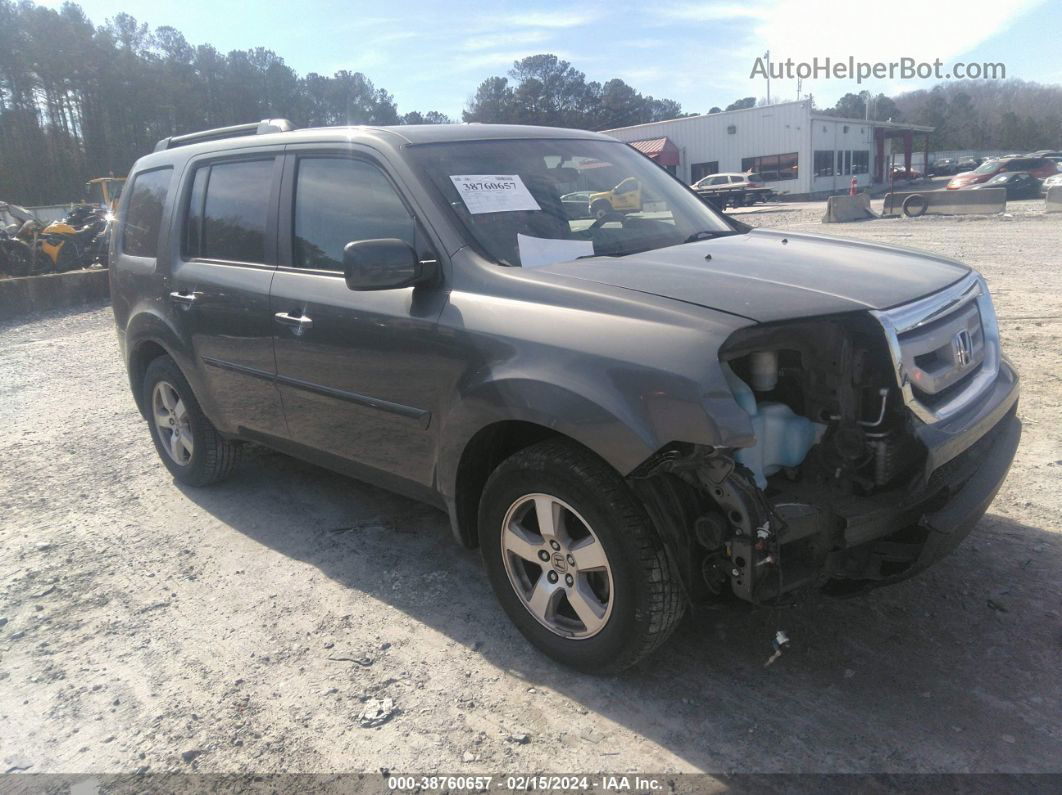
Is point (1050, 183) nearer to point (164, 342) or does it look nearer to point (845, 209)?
point (845, 209)

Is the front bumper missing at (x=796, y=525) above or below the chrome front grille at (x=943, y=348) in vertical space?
below

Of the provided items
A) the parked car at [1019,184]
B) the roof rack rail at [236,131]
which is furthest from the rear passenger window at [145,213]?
the parked car at [1019,184]

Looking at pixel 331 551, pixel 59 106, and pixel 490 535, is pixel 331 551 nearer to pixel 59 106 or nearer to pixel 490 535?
pixel 490 535

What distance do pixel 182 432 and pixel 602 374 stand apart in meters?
3.27

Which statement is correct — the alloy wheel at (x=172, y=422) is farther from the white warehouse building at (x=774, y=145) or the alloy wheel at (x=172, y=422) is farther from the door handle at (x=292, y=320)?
the white warehouse building at (x=774, y=145)

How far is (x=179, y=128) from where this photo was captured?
2509 inches

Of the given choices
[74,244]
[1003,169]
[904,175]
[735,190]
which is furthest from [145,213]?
[904,175]

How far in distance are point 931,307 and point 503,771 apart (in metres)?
2.07

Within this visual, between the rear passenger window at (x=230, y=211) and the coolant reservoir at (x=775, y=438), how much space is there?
8.32 ft

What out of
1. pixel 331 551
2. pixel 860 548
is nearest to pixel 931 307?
pixel 860 548

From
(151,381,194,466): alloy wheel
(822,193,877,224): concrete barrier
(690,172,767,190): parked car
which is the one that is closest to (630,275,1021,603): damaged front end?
(151,381,194,466): alloy wheel

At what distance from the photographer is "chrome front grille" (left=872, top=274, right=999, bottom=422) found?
2514 millimetres

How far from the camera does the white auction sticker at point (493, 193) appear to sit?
3156 mm

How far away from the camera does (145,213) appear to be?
4754 millimetres
